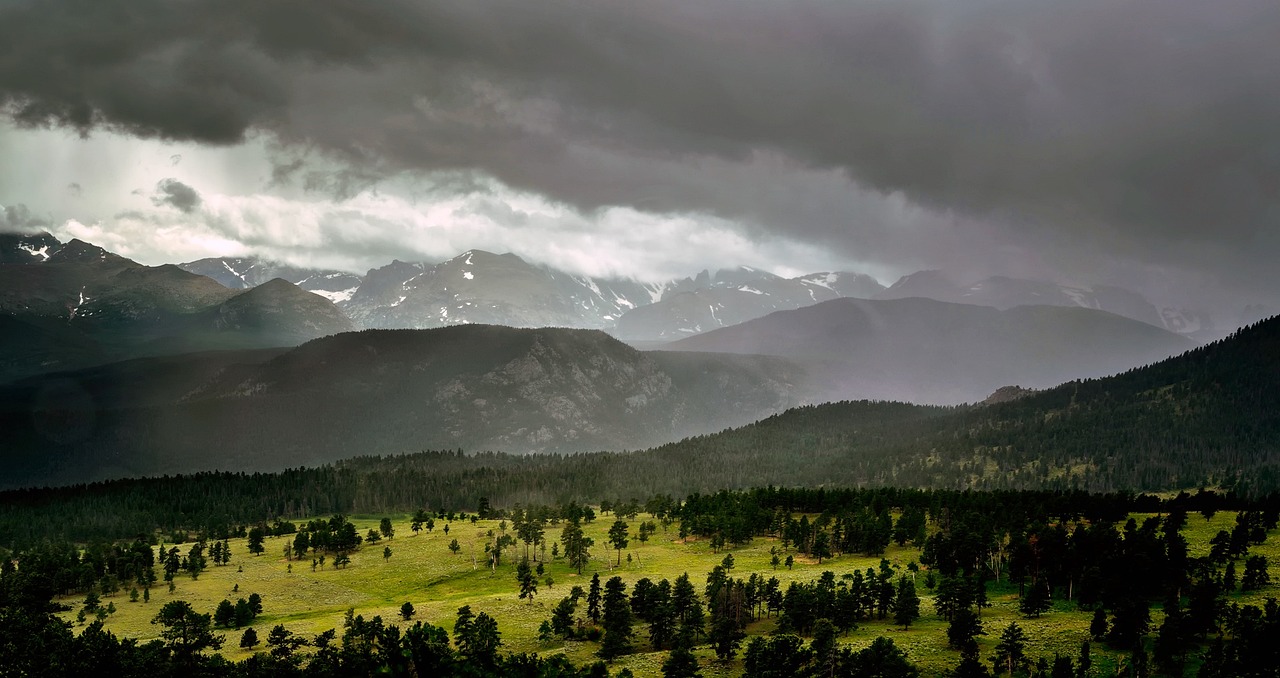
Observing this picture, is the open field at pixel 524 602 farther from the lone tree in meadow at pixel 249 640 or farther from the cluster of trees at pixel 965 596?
the cluster of trees at pixel 965 596

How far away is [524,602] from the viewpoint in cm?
15512

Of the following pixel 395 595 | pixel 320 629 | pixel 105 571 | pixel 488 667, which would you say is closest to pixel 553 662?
pixel 488 667

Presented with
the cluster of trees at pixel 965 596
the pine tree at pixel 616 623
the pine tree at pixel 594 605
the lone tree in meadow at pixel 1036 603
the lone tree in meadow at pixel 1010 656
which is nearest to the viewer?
the lone tree in meadow at pixel 1010 656

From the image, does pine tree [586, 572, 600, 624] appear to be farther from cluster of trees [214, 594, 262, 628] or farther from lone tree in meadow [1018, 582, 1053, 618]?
lone tree in meadow [1018, 582, 1053, 618]

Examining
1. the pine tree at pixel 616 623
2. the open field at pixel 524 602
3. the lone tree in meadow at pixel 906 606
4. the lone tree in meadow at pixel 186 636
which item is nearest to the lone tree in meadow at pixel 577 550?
the open field at pixel 524 602

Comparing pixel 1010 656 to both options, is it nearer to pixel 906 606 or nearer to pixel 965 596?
pixel 965 596

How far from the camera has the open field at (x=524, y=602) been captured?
117 metres

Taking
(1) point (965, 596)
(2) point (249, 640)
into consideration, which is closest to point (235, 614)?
(2) point (249, 640)

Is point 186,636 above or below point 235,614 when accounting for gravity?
above

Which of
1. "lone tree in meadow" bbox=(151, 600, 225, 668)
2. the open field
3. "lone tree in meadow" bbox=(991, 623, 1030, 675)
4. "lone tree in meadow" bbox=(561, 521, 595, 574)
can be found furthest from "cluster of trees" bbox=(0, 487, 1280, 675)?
"lone tree in meadow" bbox=(151, 600, 225, 668)

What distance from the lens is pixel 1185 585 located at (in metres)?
125

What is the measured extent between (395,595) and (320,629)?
35.7 m

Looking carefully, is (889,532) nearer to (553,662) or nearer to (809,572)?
(809,572)

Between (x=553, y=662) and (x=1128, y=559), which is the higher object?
(x=1128, y=559)
